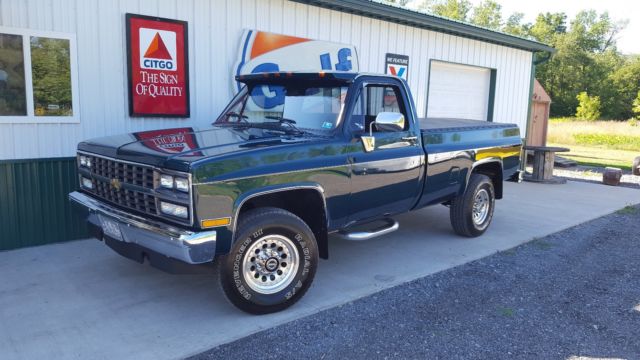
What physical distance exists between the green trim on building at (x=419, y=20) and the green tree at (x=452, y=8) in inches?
2081

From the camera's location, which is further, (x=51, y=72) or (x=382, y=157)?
(x=51, y=72)

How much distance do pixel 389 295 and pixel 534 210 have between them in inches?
206

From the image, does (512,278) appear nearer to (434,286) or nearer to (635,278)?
(434,286)

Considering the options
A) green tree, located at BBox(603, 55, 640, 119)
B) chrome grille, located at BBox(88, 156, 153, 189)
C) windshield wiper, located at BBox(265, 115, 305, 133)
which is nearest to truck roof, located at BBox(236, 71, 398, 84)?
windshield wiper, located at BBox(265, 115, 305, 133)

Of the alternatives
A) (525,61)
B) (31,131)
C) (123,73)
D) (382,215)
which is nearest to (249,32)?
(123,73)

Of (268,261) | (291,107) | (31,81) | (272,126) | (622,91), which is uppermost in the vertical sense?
(622,91)

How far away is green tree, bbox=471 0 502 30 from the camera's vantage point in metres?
62.9

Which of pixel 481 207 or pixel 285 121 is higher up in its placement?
pixel 285 121

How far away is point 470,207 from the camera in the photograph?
656 cm

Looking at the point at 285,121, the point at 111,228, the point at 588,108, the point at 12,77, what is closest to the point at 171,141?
the point at 111,228

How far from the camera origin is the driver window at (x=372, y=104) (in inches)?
195

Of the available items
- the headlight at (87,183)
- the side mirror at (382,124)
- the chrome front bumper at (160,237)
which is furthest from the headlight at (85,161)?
the side mirror at (382,124)

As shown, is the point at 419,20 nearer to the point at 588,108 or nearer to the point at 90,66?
the point at 90,66

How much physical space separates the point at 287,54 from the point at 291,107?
3.20m
